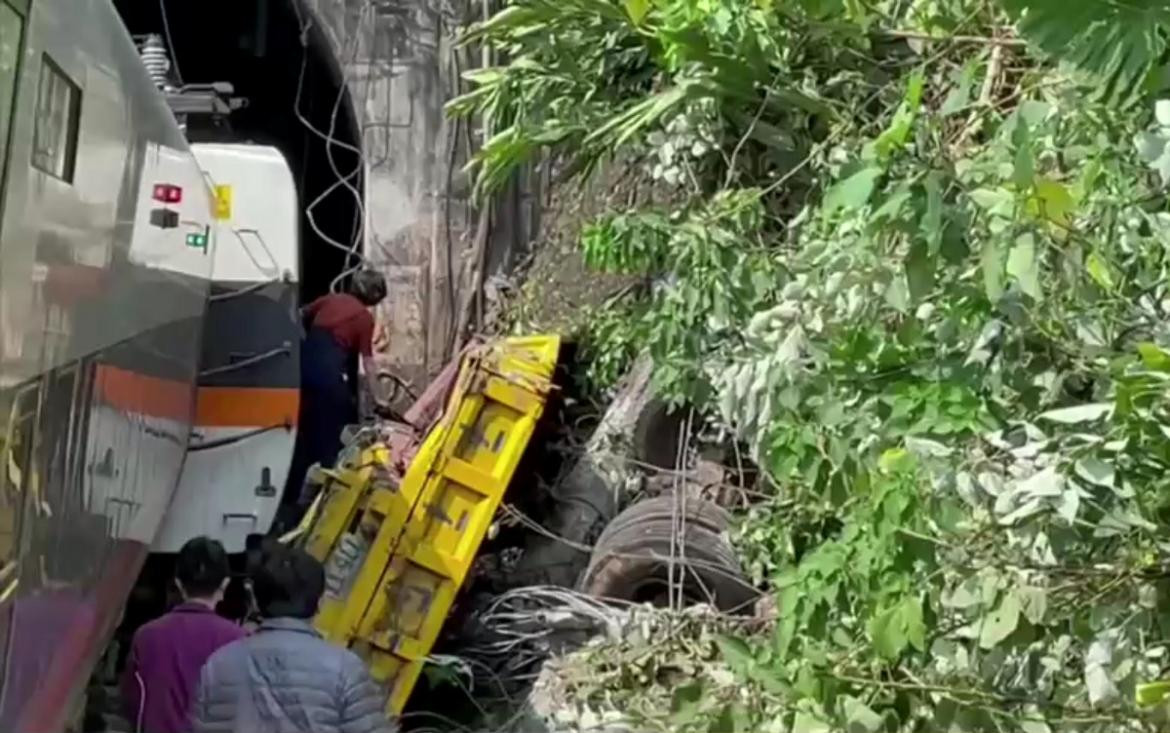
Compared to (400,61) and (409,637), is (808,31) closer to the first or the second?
(409,637)

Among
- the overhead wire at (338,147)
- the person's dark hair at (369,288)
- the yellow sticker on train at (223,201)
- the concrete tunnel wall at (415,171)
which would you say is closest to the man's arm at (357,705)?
the yellow sticker on train at (223,201)

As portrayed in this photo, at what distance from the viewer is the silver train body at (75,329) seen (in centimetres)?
334

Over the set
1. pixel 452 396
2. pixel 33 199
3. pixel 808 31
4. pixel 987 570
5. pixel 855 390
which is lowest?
pixel 452 396

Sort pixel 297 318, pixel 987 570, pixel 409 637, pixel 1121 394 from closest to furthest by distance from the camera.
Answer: pixel 1121 394, pixel 987 570, pixel 409 637, pixel 297 318

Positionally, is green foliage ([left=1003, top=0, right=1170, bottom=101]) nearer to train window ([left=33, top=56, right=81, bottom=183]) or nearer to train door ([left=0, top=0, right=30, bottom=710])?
train door ([left=0, top=0, right=30, bottom=710])

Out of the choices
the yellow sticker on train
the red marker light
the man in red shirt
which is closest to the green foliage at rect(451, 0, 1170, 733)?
the red marker light

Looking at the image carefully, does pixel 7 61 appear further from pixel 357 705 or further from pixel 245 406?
pixel 245 406

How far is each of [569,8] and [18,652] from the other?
2762 millimetres

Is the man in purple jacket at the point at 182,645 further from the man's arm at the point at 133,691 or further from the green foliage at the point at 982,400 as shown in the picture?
the green foliage at the point at 982,400

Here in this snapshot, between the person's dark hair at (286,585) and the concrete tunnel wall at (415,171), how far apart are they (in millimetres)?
5663

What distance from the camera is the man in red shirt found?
28.4ft

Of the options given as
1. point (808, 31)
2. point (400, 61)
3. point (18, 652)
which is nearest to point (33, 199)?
point (18, 652)

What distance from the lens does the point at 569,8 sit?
5520 millimetres

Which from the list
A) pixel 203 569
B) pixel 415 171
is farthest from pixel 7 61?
pixel 415 171
